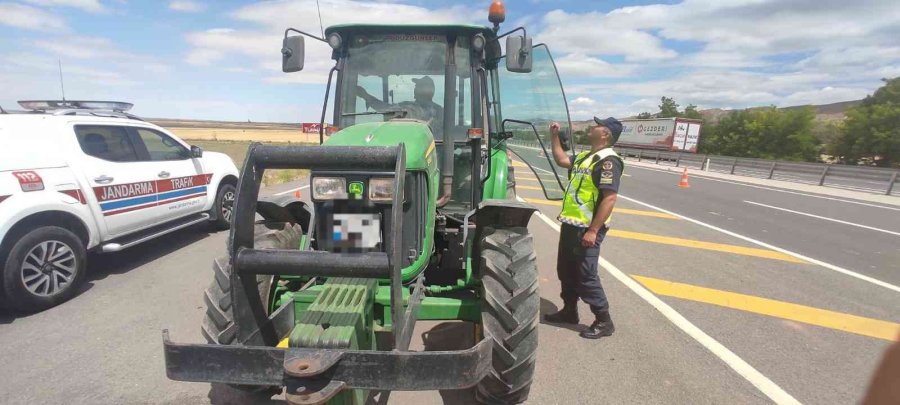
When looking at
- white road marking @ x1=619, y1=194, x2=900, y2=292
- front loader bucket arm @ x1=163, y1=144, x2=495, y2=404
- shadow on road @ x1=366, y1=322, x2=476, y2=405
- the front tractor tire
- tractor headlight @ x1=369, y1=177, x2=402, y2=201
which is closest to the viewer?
front loader bucket arm @ x1=163, y1=144, x2=495, y2=404

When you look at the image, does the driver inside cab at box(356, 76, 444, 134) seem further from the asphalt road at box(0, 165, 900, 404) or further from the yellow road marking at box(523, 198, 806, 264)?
the yellow road marking at box(523, 198, 806, 264)

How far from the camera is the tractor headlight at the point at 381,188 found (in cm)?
281

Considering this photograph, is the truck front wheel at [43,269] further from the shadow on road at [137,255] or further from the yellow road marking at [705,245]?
the yellow road marking at [705,245]

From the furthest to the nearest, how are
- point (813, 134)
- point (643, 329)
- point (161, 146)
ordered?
point (813, 134) → point (161, 146) → point (643, 329)

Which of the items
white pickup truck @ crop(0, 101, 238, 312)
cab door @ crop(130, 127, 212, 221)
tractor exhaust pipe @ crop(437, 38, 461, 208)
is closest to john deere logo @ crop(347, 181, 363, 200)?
tractor exhaust pipe @ crop(437, 38, 461, 208)

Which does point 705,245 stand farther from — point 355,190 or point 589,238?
point 355,190

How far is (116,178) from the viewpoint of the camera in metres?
5.62

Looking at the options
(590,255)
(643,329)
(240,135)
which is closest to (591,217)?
(590,255)

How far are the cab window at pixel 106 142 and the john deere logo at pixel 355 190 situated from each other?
14.7 feet

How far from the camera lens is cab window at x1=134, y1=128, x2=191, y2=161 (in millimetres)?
6391

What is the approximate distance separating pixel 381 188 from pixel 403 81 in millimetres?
1746

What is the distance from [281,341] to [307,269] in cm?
71

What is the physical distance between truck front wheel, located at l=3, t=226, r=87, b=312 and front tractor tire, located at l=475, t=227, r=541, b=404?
447cm

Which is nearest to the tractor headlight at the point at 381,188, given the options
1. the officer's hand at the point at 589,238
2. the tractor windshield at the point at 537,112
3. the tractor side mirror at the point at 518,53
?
the tractor side mirror at the point at 518,53
